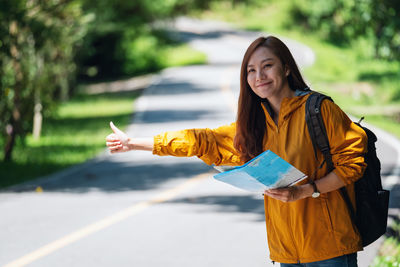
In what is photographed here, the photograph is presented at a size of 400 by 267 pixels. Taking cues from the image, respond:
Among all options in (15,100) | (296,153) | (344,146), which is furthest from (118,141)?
(15,100)

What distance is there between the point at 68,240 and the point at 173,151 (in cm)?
493

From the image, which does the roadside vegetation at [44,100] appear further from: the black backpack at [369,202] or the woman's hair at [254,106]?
the black backpack at [369,202]

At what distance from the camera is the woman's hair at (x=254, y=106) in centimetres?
401

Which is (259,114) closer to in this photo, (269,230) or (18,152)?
(269,230)

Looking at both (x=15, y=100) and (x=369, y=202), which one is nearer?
(x=369, y=202)

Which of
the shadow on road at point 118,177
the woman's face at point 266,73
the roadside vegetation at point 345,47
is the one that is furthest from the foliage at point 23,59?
the woman's face at point 266,73

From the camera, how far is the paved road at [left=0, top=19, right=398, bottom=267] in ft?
26.5

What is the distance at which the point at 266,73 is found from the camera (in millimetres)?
3977

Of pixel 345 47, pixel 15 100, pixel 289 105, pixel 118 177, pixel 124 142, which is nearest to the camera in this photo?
pixel 289 105

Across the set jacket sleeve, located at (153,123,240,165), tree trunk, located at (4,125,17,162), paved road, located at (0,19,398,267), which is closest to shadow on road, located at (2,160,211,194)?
paved road, located at (0,19,398,267)

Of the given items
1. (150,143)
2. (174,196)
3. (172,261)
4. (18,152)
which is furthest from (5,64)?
(150,143)

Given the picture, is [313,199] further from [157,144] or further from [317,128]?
[157,144]

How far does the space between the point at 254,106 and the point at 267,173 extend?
21.8 inches

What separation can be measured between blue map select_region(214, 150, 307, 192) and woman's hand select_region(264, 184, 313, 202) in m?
0.03
